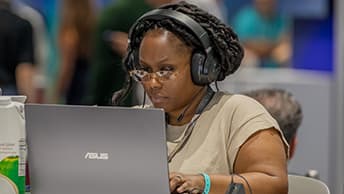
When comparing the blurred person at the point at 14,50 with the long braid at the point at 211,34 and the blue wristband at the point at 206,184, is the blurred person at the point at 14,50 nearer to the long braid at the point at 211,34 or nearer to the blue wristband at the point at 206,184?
the long braid at the point at 211,34

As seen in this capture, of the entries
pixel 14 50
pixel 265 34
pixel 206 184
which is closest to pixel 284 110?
pixel 206 184

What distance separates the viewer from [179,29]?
6.33 feet

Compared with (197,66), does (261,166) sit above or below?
below

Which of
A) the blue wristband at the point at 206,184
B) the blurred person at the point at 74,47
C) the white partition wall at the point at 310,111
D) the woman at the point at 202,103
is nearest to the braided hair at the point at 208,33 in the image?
the woman at the point at 202,103

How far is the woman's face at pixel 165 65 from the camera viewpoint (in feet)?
6.30

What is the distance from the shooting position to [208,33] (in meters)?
1.97

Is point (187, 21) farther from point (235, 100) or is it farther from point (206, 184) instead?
point (206, 184)

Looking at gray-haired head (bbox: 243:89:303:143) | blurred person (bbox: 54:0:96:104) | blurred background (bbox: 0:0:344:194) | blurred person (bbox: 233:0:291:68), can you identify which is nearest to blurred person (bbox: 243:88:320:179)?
gray-haired head (bbox: 243:89:303:143)

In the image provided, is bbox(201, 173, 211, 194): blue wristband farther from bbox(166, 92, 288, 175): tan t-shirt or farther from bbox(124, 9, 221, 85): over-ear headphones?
bbox(124, 9, 221, 85): over-ear headphones

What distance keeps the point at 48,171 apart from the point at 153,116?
0.27 meters

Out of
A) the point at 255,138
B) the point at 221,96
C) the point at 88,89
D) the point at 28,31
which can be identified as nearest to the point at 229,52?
the point at 221,96

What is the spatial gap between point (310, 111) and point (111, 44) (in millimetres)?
1103

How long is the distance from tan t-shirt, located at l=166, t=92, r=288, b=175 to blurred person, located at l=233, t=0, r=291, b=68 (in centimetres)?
334

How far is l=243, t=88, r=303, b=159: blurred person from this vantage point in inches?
99.7
